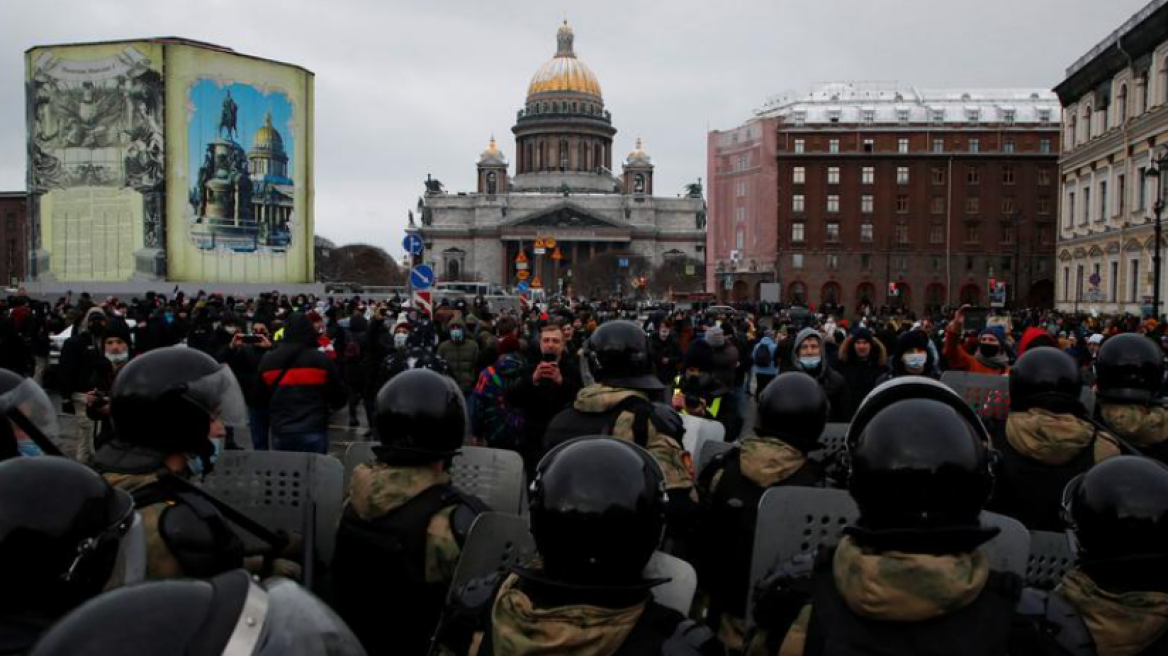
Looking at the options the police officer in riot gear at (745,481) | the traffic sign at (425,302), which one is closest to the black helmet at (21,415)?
the police officer in riot gear at (745,481)

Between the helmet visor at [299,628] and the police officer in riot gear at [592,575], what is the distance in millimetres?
738

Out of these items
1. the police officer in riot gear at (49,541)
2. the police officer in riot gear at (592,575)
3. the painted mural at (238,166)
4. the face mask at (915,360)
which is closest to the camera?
the police officer in riot gear at (49,541)

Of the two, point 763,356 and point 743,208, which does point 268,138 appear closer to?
point 743,208

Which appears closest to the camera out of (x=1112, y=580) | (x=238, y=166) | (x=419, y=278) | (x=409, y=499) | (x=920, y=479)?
(x=920, y=479)

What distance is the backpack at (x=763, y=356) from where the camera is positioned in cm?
1053

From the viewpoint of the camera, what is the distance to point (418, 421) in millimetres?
3111

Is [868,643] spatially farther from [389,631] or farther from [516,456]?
[516,456]

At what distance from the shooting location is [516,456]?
3.63 metres

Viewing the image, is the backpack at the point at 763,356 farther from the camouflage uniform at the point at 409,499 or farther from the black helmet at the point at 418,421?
the camouflage uniform at the point at 409,499

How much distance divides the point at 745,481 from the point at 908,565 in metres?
1.50

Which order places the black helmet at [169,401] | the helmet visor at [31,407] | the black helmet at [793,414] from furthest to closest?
1. the black helmet at [793,414]
2. the helmet visor at [31,407]
3. the black helmet at [169,401]

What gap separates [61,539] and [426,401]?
5.41ft

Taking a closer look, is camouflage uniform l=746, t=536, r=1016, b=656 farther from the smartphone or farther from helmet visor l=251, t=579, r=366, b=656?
the smartphone

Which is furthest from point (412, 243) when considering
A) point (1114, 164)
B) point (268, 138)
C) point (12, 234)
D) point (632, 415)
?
point (12, 234)
